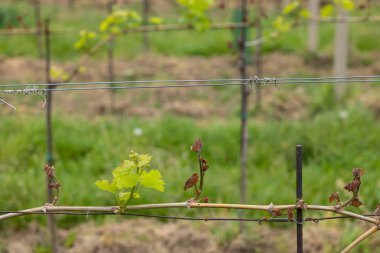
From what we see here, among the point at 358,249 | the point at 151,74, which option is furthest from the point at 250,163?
the point at 151,74

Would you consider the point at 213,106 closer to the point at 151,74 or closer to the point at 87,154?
the point at 151,74

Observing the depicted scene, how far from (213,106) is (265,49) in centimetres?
252

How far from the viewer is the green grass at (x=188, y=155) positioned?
480 cm

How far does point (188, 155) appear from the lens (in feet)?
18.3

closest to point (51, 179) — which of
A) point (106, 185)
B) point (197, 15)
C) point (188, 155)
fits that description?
point (106, 185)

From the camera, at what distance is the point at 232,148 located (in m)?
5.68

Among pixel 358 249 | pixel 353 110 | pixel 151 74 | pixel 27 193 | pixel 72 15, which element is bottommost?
pixel 358 249

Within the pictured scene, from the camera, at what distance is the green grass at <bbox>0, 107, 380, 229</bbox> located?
189 inches

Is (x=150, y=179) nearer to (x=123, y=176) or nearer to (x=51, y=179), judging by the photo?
(x=123, y=176)

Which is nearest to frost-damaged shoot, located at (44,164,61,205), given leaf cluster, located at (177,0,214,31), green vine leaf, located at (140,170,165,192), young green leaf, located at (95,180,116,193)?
young green leaf, located at (95,180,116,193)

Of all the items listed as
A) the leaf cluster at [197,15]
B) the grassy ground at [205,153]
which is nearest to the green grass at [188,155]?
the grassy ground at [205,153]

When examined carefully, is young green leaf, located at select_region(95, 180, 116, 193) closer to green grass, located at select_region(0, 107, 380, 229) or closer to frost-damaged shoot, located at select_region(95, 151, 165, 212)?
frost-damaged shoot, located at select_region(95, 151, 165, 212)

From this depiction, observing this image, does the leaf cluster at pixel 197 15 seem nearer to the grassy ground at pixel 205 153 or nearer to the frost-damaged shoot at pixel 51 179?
the grassy ground at pixel 205 153

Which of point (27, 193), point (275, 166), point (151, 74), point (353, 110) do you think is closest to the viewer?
point (27, 193)
